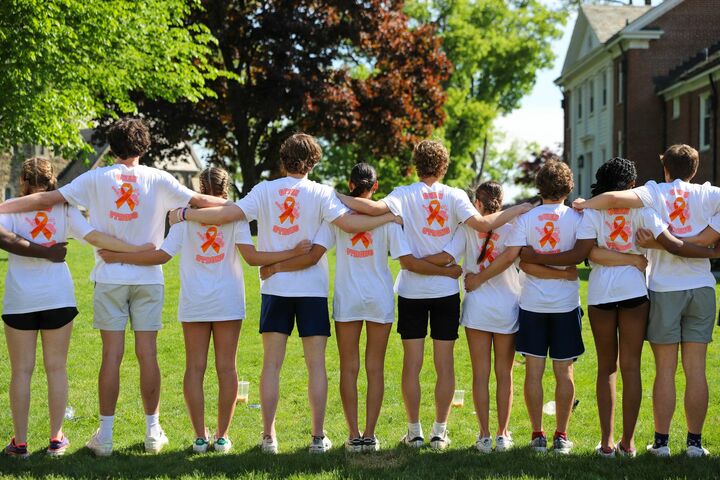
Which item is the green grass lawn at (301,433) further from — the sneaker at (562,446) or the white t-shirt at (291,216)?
the white t-shirt at (291,216)

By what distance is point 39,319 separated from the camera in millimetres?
5574

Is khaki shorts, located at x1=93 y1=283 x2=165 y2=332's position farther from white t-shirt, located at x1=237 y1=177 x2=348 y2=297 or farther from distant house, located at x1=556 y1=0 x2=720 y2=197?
distant house, located at x1=556 y1=0 x2=720 y2=197

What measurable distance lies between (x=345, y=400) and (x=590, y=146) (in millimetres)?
37212

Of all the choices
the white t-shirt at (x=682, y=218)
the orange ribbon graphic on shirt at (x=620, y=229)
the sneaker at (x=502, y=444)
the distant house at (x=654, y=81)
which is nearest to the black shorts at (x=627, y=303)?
the white t-shirt at (x=682, y=218)

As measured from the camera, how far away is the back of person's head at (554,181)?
569 centimetres

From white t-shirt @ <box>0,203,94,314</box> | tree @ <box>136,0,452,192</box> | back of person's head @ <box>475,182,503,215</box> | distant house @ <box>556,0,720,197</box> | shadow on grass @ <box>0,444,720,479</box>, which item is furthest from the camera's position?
distant house @ <box>556,0,720,197</box>

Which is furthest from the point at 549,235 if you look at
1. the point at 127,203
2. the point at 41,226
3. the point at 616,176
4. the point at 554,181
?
the point at 41,226

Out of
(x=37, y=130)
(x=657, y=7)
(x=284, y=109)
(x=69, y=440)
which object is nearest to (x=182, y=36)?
(x=37, y=130)

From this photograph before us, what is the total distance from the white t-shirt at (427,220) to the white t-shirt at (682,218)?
1255 mm

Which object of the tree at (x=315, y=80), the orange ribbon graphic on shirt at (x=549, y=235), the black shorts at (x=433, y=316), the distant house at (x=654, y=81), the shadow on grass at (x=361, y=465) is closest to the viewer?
the shadow on grass at (x=361, y=465)

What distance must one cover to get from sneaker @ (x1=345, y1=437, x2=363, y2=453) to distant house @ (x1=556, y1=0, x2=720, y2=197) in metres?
26.0

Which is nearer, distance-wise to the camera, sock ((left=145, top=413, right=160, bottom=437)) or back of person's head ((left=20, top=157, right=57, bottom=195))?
back of person's head ((left=20, top=157, right=57, bottom=195))

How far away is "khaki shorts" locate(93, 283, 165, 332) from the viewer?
5637 mm

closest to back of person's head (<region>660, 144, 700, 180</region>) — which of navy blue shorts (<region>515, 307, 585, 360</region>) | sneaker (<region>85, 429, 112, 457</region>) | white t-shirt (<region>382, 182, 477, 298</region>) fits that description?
navy blue shorts (<region>515, 307, 585, 360</region>)
